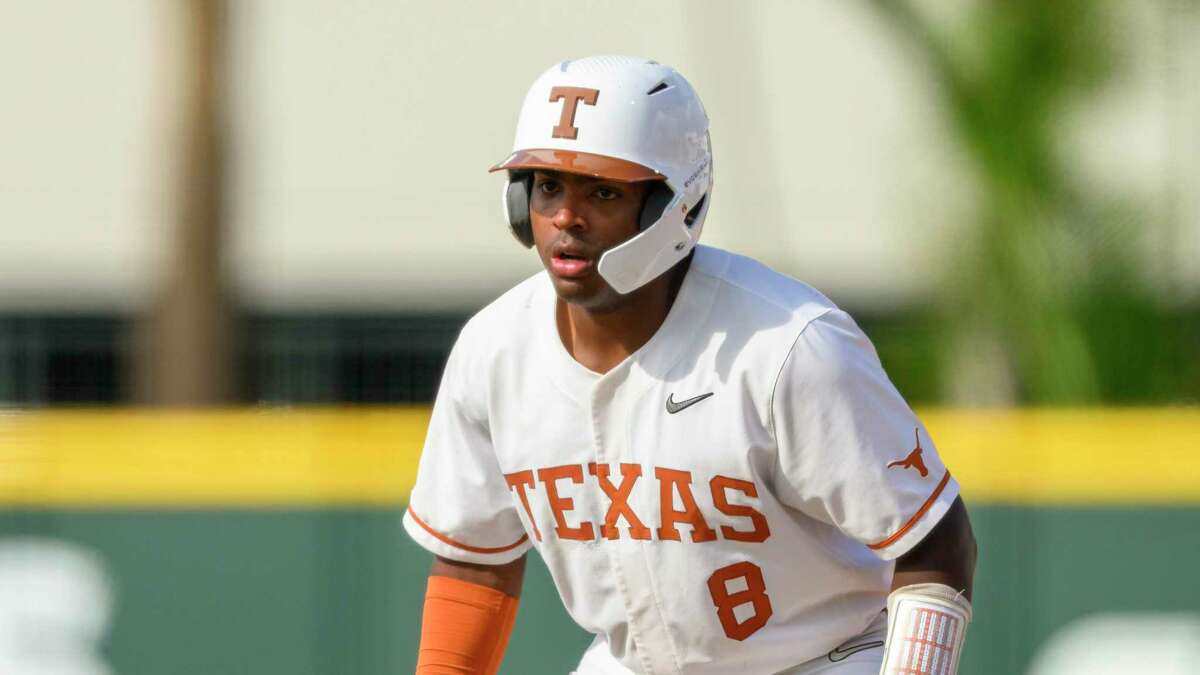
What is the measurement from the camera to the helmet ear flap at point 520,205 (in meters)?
3.46

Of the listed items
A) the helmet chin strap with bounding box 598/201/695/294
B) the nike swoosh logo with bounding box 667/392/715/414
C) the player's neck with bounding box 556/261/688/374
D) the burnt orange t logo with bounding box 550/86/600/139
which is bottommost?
the nike swoosh logo with bounding box 667/392/715/414

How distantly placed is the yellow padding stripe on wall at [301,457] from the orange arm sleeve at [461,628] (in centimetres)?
270

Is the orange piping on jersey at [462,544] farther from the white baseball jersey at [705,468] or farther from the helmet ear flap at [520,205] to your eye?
the helmet ear flap at [520,205]

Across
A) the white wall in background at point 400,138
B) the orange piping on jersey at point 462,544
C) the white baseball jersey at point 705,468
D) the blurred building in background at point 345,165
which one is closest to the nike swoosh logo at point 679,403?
the white baseball jersey at point 705,468

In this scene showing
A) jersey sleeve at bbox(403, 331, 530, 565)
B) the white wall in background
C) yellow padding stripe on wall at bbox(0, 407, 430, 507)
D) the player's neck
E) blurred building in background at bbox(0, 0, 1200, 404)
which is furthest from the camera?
the white wall in background

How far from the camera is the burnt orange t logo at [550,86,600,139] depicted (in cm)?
330

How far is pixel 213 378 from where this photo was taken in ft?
34.8

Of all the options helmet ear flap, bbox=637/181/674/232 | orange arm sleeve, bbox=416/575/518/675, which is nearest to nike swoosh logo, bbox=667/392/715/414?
helmet ear flap, bbox=637/181/674/232

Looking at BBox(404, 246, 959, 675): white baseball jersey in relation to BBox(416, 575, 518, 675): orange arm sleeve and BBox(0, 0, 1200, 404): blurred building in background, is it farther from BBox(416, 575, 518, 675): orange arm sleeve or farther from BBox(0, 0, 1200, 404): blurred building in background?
BBox(0, 0, 1200, 404): blurred building in background

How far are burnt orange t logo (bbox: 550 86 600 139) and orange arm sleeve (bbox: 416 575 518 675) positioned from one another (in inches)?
37.5

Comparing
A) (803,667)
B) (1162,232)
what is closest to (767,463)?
(803,667)

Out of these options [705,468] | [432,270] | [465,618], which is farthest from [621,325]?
[432,270]

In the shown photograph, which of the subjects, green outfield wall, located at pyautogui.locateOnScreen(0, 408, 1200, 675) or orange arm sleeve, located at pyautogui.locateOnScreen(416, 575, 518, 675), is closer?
orange arm sleeve, located at pyautogui.locateOnScreen(416, 575, 518, 675)

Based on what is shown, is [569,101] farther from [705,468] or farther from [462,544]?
[462,544]
